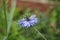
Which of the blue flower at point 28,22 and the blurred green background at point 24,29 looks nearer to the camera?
the blue flower at point 28,22

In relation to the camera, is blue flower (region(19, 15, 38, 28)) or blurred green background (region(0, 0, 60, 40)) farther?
blurred green background (region(0, 0, 60, 40))

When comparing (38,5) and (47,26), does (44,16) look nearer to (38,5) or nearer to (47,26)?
(47,26)

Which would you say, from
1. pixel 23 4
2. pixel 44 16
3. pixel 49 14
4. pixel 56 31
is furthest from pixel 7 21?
pixel 23 4

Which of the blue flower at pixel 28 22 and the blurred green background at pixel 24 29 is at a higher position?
the blue flower at pixel 28 22

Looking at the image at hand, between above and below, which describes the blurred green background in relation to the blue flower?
below

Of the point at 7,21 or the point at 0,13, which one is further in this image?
the point at 0,13

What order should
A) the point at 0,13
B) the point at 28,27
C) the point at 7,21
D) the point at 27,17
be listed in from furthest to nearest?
the point at 0,13 < the point at 7,21 < the point at 27,17 < the point at 28,27

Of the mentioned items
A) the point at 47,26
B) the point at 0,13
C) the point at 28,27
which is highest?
the point at 28,27

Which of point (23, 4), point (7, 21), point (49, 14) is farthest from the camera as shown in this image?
point (23, 4)

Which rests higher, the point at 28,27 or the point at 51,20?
the point at 28,27

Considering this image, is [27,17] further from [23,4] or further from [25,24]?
[23,4]
